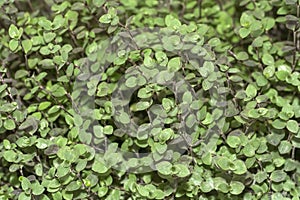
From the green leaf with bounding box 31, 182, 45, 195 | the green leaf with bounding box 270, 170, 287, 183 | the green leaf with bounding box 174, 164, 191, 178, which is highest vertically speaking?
the green leaf with bounding box 31, 182, 45, 195

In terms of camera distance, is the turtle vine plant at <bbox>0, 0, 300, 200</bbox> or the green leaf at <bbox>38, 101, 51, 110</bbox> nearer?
the turtle vine plant at <bbox>0, 0, 300, 200</bbox>

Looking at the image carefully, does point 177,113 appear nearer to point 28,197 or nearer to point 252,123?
point 252,123

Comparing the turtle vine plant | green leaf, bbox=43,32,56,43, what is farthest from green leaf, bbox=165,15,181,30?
green leaf, bbox=43,32,56,43

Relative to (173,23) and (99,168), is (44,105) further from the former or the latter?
(173,23)

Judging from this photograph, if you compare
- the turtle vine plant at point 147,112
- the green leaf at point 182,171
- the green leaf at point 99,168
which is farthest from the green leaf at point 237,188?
the green leaf at point 99,168

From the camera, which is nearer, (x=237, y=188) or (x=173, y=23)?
(x=237, y=188)

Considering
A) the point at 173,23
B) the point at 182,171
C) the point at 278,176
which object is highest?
the point at 173,23

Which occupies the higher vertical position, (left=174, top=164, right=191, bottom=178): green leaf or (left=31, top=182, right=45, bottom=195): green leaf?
(left=31, top=182, right=45, bottom=195): green leaf

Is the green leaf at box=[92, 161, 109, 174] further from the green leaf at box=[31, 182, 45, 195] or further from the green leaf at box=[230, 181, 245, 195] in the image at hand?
the green leaf at box=[230, 181, 245, 195]

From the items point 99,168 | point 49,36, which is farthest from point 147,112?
point 49,36
